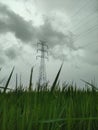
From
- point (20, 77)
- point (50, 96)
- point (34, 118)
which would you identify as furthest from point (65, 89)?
point (34, 118)

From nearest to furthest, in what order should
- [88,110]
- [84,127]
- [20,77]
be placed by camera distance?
[84,127], [88,110], [20,77]

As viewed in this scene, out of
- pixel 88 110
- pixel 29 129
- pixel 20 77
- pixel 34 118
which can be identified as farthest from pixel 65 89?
pixel 29 129

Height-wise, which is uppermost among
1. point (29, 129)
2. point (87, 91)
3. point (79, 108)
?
point (87, 91)

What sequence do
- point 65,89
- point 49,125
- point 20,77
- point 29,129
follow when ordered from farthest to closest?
point 65,89 < point 20,77 < point 49,125 < point 29,129

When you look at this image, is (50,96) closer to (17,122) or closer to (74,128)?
(74,128)

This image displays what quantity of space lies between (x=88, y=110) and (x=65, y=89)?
2.98 ft

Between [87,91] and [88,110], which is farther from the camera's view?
[87,91]

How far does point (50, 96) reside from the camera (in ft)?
5.50

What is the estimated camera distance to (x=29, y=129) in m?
0.98

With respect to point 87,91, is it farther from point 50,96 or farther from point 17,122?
point 17,122

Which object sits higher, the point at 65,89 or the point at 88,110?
the point at 65,89

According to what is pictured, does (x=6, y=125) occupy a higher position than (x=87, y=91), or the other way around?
(x=87, y=91)

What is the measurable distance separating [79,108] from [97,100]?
1.11ft

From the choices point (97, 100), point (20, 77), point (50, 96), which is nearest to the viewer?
point (50, 96)
